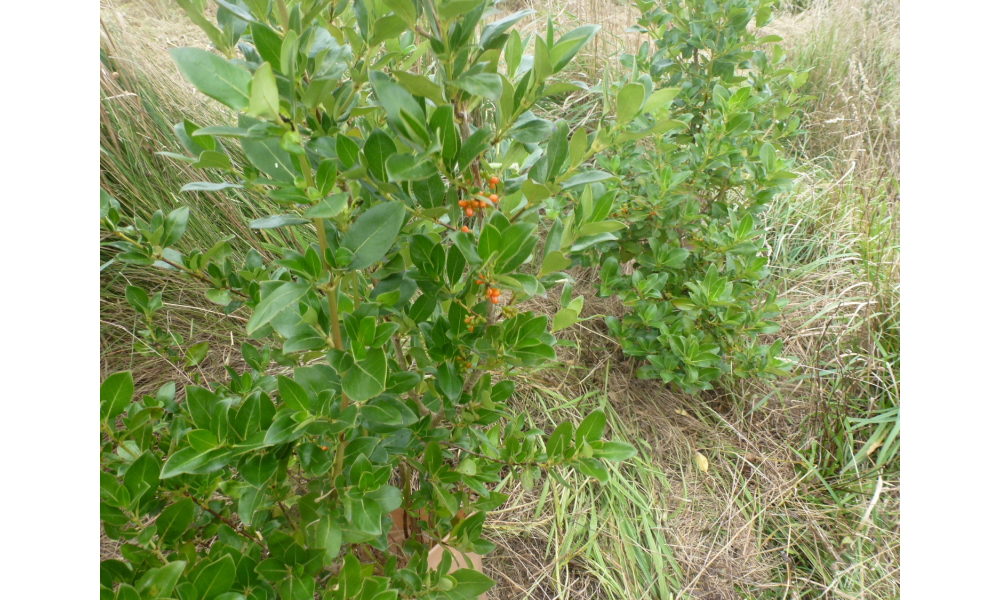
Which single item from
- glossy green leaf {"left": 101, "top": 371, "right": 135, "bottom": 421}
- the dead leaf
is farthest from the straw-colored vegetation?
glossy green leaf {"left": 101, "top": 371, "right": 135, "bottom": 421}

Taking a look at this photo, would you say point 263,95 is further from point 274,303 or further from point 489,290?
point 489,290

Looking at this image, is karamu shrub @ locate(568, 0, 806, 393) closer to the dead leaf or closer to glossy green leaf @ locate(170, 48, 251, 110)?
the dead leaf

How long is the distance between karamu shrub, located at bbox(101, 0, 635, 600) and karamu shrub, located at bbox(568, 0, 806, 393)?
33.4 inches

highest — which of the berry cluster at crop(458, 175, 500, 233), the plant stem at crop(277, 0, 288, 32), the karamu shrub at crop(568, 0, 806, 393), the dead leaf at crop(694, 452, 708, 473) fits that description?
the plant stem at crop(277, 0, 288, 32)

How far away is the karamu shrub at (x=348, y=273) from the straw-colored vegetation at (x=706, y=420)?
0.77 m

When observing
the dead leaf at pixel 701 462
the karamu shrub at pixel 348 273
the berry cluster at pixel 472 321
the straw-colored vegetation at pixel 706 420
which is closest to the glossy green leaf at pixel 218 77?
the karamu shrub at pixel 348 273

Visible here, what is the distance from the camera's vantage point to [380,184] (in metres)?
0.58

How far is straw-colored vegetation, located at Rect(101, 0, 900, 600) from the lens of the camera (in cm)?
137

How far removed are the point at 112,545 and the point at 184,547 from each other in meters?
0.81

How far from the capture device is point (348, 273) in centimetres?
66

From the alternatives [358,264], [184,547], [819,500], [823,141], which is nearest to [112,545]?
[184,547]

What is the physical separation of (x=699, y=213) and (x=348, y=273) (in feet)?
4.14

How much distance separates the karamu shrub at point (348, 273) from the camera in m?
0.52

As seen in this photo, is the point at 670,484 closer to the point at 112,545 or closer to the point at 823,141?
the point at 112,545
